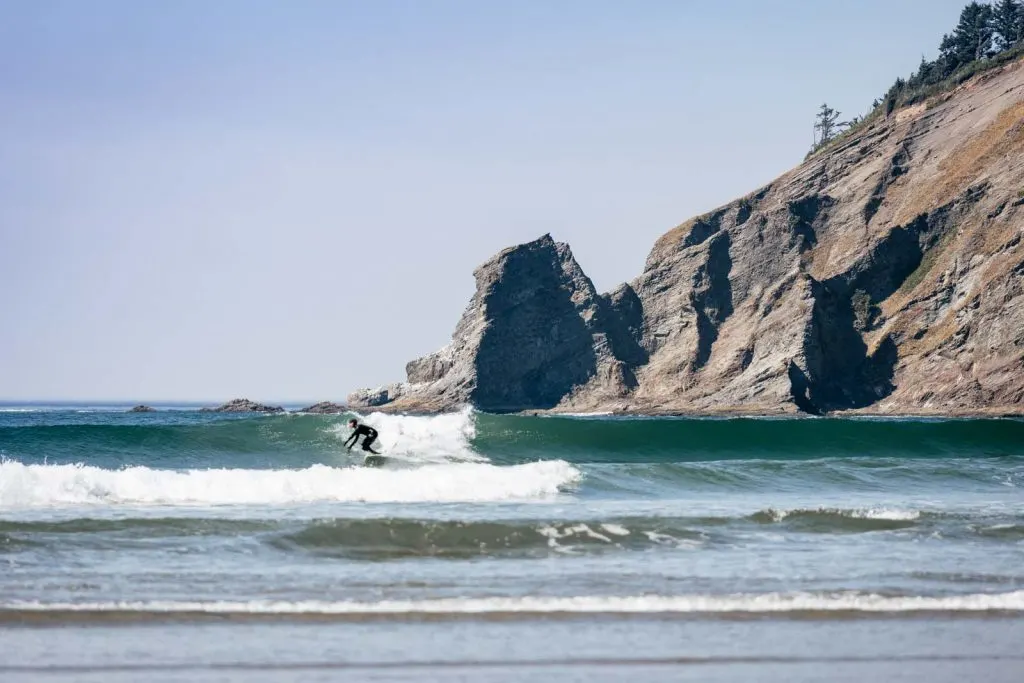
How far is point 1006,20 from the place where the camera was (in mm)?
115125

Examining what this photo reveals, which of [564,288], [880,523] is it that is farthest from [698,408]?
[880,523]

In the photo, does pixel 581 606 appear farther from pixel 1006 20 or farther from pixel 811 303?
pixel 1006 20

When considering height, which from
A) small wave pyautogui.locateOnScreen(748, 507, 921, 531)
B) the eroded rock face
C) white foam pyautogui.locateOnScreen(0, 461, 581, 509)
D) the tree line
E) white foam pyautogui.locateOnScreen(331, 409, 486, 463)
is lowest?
small wave pyautogui.locateOnScreen(748, 507, 921, 531)

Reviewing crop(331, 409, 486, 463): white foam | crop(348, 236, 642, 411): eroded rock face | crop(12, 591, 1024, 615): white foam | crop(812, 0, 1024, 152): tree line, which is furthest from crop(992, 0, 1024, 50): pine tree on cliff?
crop(12, 591, 1024, 615): white foam

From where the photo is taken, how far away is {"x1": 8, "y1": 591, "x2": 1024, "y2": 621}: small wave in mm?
11281

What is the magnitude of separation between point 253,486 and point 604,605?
442 inches

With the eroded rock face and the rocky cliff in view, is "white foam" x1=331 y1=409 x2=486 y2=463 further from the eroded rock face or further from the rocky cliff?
the eroded rock face

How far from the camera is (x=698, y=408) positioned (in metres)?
87.4

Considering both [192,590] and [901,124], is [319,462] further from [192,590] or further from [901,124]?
[901,124]

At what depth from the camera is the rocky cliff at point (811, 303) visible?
79.9m

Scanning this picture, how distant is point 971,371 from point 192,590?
7192 centimetres

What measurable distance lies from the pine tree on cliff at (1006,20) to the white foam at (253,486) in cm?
10820

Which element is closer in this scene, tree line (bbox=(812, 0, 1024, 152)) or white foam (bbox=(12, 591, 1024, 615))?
white foam (bbox=(12, 591, 1024, 615))

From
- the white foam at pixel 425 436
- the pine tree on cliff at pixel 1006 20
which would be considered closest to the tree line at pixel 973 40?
the pine tree on cliff at pixel 1006 20
